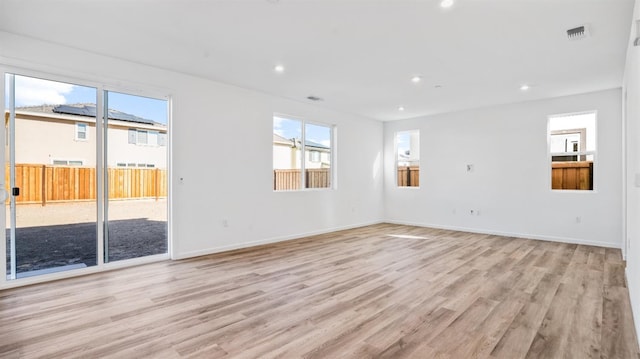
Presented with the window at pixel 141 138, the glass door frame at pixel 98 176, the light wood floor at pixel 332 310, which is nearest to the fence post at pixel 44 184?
the glass door frame at pixel 98 176

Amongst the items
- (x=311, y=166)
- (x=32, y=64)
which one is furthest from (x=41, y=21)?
(x=311, y=166)

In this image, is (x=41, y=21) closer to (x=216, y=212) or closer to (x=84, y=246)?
(x=84, y=246)

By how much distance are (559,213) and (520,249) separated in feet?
4.44

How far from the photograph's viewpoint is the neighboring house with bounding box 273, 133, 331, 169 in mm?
5879

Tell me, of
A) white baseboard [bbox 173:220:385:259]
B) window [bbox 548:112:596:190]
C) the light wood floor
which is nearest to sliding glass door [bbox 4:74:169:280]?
white baseboard [bbox 173:220:385:259]

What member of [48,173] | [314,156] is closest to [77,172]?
[48,173]

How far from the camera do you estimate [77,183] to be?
381 centimetres

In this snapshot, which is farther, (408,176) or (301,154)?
(408,176)

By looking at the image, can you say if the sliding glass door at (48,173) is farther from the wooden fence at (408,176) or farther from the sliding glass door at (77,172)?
the wooden fence at (408,176)

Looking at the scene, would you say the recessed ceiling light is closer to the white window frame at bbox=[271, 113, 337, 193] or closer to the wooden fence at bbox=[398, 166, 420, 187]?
the white window frame at bbox=[271, 113, 337, 193]

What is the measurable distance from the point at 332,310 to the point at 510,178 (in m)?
5.14

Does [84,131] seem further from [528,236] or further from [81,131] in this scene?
[528,236]

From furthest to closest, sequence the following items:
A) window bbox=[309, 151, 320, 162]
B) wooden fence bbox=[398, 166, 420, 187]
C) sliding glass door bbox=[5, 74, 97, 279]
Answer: wooden fence bbox=[398, 166, 420, 187]
window bbox=[309, 151, 320, 162]
sliding glass door bbox=[5, 74, 97, 279]

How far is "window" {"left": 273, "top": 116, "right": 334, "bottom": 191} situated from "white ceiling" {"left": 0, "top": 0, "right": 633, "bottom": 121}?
47.2 inches
